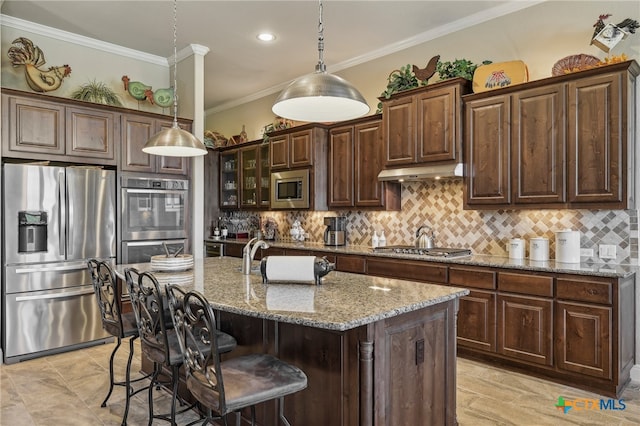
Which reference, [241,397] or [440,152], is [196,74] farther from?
[241,397]

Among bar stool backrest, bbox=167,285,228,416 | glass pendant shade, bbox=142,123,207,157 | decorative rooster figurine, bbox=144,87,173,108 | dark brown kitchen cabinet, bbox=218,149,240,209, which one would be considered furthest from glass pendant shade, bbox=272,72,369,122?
dark brown kitchen cabinet, bbox=218,149,240,209

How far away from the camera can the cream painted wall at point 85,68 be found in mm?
4402

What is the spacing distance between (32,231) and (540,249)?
4.41 metres

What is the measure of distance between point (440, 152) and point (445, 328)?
2183mm

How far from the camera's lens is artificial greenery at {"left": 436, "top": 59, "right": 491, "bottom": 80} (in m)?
4.04

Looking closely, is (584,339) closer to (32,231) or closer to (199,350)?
(199,350)

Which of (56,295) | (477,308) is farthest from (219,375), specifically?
(56,295)

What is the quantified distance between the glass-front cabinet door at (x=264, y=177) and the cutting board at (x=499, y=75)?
312 cm

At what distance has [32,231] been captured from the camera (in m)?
3.93

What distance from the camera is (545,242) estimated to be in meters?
3.58

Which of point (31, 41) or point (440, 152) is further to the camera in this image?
point (31, 41)

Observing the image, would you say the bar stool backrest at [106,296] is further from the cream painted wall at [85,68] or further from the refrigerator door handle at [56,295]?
the cream painted wall at [85,68]

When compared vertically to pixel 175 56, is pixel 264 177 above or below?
below

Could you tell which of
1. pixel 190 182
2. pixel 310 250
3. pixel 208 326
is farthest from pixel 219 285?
pixel 190 182
